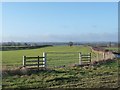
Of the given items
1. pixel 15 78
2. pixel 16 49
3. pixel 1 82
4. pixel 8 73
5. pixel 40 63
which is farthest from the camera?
pixel 16 49

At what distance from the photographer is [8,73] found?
48.0 feet

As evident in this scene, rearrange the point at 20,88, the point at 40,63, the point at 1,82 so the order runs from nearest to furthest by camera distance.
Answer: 1. the point at 20,88
2. the point at 1,82
3. the point at 40,63

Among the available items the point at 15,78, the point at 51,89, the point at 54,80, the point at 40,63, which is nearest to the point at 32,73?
the point at 15,78

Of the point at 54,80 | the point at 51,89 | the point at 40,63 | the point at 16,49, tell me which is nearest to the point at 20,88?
the point at 51,89

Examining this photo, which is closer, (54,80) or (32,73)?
(54,80)

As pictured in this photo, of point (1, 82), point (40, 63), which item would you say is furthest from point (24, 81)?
point (40, 63)

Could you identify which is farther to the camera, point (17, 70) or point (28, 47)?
point (28, 47)

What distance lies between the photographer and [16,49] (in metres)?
67.2

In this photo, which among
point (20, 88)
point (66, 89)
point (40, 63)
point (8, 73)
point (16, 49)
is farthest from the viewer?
point (16, 49)

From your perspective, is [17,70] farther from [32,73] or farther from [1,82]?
[1,82]

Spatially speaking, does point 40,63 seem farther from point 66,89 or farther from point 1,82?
point 66,89

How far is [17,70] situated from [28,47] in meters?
55.0

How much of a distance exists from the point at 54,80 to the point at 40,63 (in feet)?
23.0

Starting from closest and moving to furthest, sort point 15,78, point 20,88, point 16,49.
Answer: point 20,88, point 15,78, point 16,49
